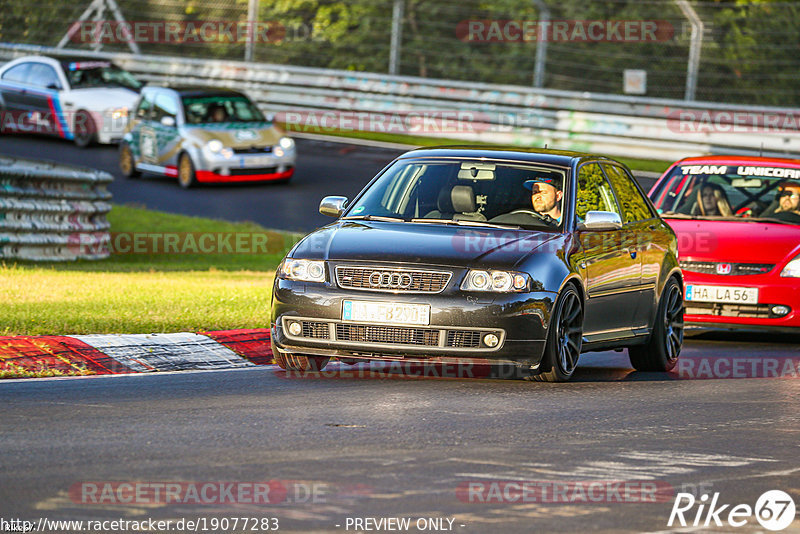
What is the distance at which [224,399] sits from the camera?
907cm

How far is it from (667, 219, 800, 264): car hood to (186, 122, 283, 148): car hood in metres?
12.5

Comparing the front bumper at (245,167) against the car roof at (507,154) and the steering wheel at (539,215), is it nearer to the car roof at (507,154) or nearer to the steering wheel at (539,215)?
the car roof at (507,154)

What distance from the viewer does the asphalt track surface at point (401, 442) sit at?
6281 millimetres

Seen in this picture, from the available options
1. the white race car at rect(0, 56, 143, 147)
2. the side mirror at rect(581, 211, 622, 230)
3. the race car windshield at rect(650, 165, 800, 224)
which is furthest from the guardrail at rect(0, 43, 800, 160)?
the side mirror at rect(581, 211, 622, 230)

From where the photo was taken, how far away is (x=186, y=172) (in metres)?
25.4

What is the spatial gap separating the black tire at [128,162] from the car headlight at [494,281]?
17.6m

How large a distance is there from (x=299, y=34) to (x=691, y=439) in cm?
3270

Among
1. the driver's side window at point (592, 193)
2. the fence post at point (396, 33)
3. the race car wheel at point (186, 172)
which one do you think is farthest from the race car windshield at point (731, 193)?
the fence post at point (396, 33)

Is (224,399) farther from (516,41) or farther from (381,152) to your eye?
(516,41)

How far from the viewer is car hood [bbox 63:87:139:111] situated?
94.4ft

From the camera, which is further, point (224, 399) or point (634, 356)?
point (634, 356)

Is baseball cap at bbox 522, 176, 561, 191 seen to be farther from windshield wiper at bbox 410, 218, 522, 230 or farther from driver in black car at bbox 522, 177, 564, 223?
windshield wiper at bbox 410, 218, 522, 230

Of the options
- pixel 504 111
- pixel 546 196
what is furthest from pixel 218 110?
pixel 546 196

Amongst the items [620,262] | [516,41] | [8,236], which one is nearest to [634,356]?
[620,262]
